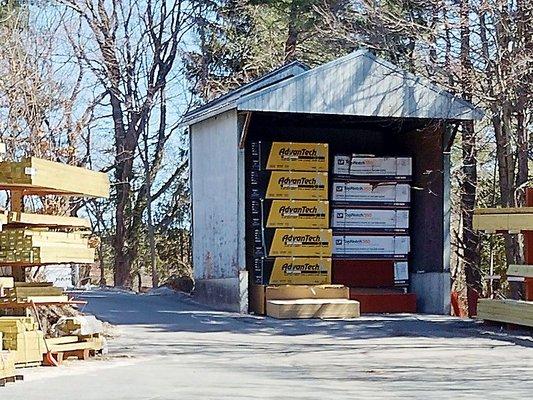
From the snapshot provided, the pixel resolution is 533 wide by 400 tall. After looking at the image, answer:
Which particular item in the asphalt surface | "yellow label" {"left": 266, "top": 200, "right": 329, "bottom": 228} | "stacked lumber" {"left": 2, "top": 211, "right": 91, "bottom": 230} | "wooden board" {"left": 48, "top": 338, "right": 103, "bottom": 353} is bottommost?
the asphalt surface

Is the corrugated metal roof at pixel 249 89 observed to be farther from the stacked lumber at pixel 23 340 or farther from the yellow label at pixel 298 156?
the stacked lumber at pixel 23 340

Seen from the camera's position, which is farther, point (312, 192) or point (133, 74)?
point (133, 74)

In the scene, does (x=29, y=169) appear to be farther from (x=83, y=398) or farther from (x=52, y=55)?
(x=52, y=55)

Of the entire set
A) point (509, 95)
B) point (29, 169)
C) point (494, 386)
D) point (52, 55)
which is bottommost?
point (494, 386)

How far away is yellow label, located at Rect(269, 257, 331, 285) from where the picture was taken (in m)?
23.4

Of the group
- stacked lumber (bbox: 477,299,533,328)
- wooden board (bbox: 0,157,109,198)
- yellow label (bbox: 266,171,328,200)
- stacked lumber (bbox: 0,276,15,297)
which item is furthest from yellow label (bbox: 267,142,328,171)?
stacked lumber (bbox: 0,276,15,297)

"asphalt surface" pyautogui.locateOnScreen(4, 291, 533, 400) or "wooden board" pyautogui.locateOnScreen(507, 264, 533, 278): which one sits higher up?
"wooden board" pyautogui.locateOnScreen(507, 264, 533, 278)

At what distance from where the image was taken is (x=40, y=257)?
14.4m

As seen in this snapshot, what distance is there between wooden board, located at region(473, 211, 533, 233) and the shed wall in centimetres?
491

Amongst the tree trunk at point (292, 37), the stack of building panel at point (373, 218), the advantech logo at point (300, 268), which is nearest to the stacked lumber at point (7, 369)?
the advantech logo at point (300, 268)

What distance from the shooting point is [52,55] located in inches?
1350

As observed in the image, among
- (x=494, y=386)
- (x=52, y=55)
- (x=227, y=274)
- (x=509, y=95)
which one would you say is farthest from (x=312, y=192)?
(x=52, y=55)

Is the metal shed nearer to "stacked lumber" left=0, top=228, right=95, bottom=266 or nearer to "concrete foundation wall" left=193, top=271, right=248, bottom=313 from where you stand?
"concrete foundation wall" left=193, top=271, right=248, bottom=313

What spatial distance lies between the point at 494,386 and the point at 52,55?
24.7 m
